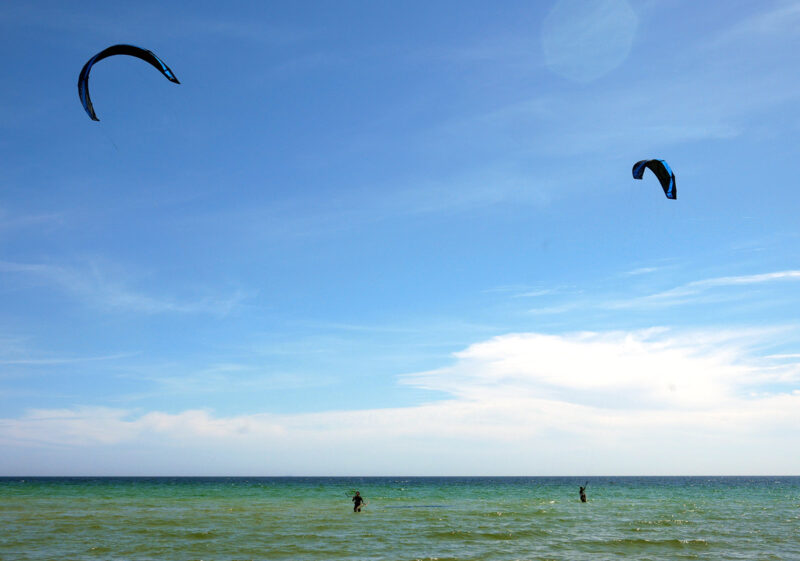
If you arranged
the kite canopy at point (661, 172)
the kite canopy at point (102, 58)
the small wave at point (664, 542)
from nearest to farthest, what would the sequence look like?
the kite canopy at point (102, 58) → the kite canopy at point (661, 172) → the small wave at point (664, 542)

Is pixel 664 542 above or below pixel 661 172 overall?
below

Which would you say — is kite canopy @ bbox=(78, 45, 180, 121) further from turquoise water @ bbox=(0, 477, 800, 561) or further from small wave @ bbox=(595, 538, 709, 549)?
small wave @ bbox=(595, 538, 709, 549)

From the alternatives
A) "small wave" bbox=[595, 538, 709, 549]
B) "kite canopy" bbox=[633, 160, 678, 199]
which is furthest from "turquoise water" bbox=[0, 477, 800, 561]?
"kite canopy" bbox=[633, 160, 678, 199]

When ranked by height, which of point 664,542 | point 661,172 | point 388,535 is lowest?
point 664,542

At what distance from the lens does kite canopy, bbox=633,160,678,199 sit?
22.5m

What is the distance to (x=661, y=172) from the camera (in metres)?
23.0

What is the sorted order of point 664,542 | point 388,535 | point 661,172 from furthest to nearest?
point 388,535, point 664,542, point 661,172

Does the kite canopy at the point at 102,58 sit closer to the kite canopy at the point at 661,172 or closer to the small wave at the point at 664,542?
the kite canopy at the point at 661,172

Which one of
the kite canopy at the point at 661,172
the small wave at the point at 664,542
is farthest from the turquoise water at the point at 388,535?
the kite canopy at the point at 661,172

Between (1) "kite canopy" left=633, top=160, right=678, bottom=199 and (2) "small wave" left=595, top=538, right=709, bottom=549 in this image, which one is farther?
(2) "small wave" left=595, top=538, right=709, bottom=549

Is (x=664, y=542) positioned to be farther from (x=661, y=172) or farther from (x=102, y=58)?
(x=102, y=58)

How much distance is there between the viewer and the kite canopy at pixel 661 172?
2250 cm

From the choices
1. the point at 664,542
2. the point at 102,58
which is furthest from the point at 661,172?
the point at 102,58

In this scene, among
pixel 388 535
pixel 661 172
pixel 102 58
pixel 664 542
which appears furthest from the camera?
pixel 388 535
